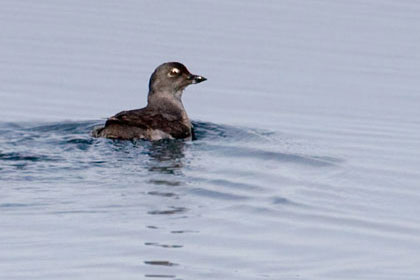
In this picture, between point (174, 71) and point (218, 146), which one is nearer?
point (218, 146)

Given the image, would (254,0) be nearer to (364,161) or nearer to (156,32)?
(156,32)

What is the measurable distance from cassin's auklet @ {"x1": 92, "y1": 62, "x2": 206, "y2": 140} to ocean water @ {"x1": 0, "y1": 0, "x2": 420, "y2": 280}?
0.67 feet

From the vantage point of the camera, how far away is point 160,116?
14.9m

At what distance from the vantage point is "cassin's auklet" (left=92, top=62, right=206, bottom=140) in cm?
1424

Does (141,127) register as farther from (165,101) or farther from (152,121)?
(165,101)

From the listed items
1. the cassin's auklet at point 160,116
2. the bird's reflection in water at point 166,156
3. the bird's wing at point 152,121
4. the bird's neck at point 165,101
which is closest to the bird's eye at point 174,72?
the cassin's auklet at point 160,116

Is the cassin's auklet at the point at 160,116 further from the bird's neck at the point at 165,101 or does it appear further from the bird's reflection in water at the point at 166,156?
the bird's reflection in water at the point at 166,156

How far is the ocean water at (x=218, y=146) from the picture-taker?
9812 millimetres

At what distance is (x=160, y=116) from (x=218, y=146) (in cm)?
86

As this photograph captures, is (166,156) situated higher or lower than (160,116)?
lower

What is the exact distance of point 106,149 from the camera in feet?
45.2

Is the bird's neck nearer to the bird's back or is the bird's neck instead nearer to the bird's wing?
the bird's wing

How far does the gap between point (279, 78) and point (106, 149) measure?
19.1 feet

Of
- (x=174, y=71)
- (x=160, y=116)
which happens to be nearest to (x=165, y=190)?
(x=160, y=116)
